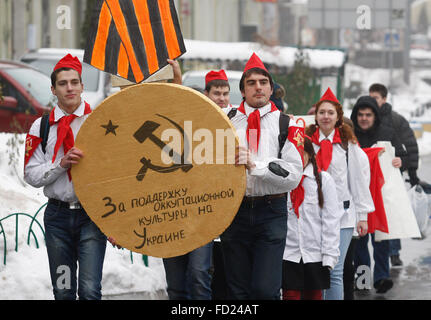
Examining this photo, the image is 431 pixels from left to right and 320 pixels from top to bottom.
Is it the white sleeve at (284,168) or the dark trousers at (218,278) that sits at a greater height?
the white sleeve at (284,168)

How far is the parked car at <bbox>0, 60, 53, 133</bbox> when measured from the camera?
14602mm

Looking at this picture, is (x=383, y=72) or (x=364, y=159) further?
(x=383, y=72)

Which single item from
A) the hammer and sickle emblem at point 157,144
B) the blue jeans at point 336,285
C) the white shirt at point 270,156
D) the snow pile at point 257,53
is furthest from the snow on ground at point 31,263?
the snow pile at point 257,53

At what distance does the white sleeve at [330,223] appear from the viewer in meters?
7.18

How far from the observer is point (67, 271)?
6.31 meters

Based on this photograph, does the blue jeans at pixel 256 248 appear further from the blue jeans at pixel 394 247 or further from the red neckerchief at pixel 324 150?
the blue jeans at pixel 394 247

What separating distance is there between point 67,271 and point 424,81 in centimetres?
7968

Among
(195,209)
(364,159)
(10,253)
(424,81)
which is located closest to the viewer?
(195,209)

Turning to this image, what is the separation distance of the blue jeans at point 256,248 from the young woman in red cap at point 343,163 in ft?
5.32

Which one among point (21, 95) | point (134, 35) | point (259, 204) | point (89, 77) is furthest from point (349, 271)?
point (89, 77)

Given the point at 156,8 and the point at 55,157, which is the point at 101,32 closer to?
the point at 156,8

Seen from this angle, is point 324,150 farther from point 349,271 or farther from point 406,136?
point 406,136

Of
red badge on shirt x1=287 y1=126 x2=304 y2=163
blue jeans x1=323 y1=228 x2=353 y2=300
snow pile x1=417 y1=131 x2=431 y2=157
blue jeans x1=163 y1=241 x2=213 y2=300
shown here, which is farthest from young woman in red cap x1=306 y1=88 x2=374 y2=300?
snow pile x1=417 y1=131 x2=431 y2=157
